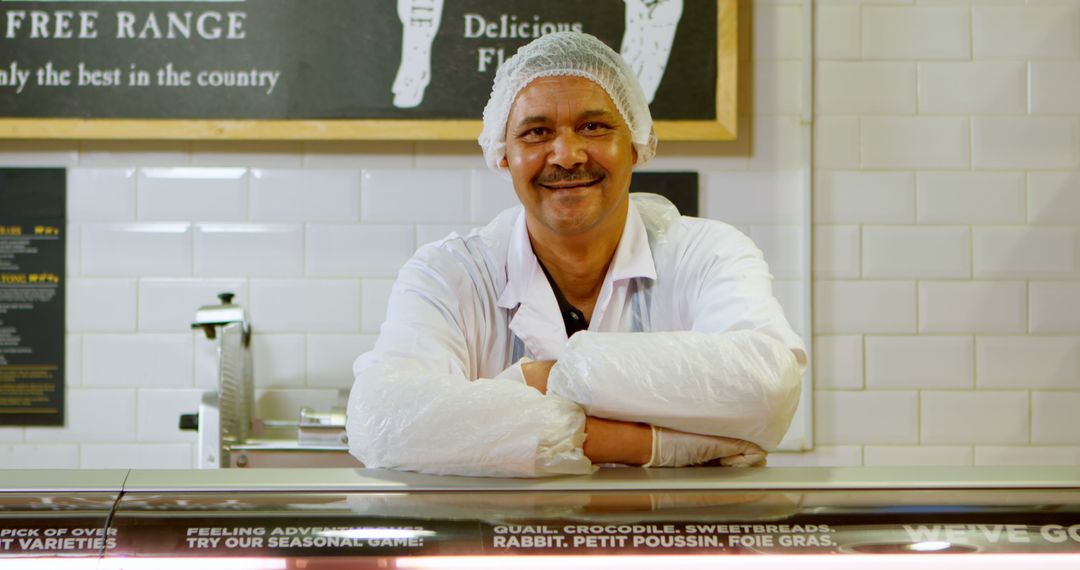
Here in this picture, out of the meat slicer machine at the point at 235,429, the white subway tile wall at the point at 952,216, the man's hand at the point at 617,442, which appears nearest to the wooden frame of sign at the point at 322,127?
the white subway tile wall at the point at 952,216

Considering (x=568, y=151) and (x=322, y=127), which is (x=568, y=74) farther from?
(x=322, y=127)

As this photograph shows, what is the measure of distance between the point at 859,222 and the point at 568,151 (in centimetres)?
129

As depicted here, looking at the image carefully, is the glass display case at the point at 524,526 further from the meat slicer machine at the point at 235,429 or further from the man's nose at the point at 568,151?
the meat slicer machine at the point at 235,429

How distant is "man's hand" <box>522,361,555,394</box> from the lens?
4.11 feet

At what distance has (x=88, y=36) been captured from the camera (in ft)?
8.18

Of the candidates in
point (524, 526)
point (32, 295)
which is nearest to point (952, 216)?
point (524, 526)

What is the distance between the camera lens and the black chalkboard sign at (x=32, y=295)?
251cm

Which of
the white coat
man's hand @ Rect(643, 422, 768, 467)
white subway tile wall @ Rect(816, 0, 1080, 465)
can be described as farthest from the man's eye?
white subway tile wall @ Rect(816, 0, 1080, 465)

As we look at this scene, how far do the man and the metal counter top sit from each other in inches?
2.7

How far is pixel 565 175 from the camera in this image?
4.91 feet

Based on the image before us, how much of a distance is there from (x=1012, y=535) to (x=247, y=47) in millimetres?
2139

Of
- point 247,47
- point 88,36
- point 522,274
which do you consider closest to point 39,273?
point 88,36

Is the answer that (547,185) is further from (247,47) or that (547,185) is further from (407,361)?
(247,47)

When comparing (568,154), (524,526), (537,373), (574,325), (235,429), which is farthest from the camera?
(235,429)
